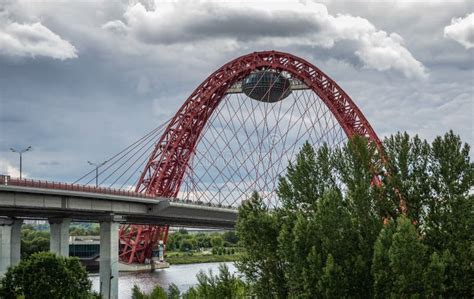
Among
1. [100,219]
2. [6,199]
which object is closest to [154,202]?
[100,219]

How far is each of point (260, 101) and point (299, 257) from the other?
5985cm

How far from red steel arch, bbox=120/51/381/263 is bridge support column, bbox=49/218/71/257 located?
28.1 metres

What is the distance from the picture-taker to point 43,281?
40094 millimetres

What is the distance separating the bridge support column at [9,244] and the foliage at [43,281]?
781cm

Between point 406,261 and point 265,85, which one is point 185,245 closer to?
point 265,85

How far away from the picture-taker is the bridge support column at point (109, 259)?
52.3m

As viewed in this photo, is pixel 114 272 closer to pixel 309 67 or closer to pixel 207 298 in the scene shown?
pixel 207 298

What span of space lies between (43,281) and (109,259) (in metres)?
13.6

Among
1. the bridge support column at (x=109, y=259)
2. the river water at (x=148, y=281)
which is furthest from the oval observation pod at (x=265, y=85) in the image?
the bridge support column at (x=109, y=259)

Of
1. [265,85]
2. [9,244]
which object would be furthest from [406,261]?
[265,85]

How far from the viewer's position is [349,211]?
31688mm

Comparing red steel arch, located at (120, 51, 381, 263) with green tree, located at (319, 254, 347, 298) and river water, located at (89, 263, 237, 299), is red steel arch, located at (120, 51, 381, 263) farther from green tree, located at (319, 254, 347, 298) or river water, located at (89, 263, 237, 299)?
green tree, located at (319, 254, 347, 298)

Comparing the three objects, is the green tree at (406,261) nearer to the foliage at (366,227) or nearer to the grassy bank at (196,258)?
the foliage at (366,227)

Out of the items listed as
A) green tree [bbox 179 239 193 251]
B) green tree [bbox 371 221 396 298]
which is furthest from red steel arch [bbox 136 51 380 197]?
green tree [bbox 179 239 193 251]
